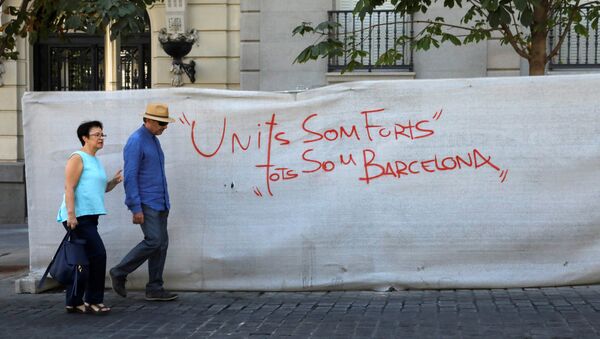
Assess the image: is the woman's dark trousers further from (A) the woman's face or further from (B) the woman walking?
(A) the woman's face

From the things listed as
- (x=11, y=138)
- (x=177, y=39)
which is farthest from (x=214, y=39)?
(x=11, y=138)

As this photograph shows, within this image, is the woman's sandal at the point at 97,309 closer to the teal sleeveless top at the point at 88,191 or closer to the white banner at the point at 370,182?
the teal sleeveless top at the point at 88,191

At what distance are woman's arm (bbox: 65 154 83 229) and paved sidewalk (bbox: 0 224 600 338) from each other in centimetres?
81

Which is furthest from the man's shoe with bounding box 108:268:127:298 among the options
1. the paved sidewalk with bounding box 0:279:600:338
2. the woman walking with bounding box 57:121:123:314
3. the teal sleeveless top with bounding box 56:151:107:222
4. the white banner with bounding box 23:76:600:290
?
the teal sleeveless top with bounding box 56:151:107:222

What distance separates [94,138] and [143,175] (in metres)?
0.52

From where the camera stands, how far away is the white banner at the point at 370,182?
7.84 m

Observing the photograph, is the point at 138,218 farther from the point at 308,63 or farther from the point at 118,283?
the point at 308,63

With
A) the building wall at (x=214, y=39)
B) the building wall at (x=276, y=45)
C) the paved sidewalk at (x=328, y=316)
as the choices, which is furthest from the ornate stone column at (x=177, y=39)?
the paved sidewalk at (x=328, y=316)

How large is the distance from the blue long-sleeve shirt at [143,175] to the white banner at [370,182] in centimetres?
49

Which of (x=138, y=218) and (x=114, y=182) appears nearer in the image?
(x=138, y=218)

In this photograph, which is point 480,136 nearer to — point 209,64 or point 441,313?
point 441,313

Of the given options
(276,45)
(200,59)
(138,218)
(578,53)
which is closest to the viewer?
(138,218)

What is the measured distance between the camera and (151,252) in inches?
305

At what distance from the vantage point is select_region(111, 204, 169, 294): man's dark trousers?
7.73 m
